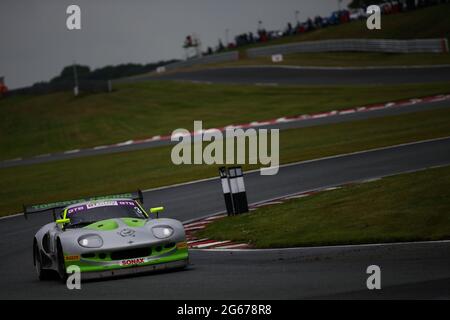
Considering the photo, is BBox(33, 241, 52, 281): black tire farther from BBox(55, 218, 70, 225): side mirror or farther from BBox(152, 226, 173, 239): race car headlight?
BBox(152, 226, 173, 239): race car headlight

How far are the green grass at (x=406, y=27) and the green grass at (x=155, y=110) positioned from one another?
11.6 meters

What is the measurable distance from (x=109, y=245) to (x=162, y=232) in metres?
0.74

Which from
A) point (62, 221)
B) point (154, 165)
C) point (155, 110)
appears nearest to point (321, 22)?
point (155, 110)

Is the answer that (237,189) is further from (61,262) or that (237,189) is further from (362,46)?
(362,46)

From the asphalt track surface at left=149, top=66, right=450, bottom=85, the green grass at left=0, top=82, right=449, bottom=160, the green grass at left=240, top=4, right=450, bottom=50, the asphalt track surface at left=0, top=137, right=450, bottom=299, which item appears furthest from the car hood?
the green grass at left=240, top=4, right=450, bottom=50

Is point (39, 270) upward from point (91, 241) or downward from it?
downward

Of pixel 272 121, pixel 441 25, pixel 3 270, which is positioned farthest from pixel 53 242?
pixel 441 25

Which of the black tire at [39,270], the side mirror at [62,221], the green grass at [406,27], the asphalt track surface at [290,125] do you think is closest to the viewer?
the side mirror at [62,221]

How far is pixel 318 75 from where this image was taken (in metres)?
52.8

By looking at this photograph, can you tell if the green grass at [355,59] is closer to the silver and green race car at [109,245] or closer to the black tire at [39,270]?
the black tire at [39,270]

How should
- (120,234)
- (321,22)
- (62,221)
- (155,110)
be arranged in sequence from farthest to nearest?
(321,22) < (155,110) < (62,221) < (120,234)

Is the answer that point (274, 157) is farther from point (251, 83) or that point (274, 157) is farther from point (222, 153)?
point (251, 83)

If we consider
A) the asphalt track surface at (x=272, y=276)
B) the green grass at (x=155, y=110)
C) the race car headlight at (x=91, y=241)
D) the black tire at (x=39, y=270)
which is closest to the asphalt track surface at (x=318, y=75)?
the green grass at (x=155, y=110)

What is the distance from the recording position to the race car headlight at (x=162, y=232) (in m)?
11.7
